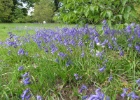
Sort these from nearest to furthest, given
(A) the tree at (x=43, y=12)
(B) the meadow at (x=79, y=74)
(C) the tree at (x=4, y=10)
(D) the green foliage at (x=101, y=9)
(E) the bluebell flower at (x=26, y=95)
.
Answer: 1. (E) the bluebell flower at (x=26, y=95)
2. (B) the meadow at (x=79, y=74)
3. (D) the green foliage at (x=101, y=9)
4. (C) the tree at (x=4, y=10)
5. (A) the tree at (x=43, y=12)

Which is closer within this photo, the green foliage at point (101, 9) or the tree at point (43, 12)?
the green foliage at point (101, 9)

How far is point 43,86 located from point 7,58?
126 centimetres

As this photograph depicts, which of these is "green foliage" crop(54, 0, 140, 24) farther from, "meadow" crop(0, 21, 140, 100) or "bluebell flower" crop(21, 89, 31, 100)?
"bluebell flower" crop(21, 89, 31, 100)

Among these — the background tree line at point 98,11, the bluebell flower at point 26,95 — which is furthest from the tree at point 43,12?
the bluebell flower at point 26,95

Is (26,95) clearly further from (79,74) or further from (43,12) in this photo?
(43,12)

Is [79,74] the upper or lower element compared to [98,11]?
lower

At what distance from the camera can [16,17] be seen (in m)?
33.0

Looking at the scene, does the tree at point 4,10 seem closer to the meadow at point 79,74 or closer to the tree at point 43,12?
the tree at point 43,12

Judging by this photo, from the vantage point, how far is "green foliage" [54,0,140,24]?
9.21 feet

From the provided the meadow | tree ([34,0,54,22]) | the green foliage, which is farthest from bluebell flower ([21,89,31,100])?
tree ([34,0,54,22])

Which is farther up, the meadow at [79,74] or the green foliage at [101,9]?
the green foliage at [101,9]

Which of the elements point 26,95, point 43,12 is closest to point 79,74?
point 26,95

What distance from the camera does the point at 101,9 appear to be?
2977mm

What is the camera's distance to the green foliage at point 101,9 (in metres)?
2.81
